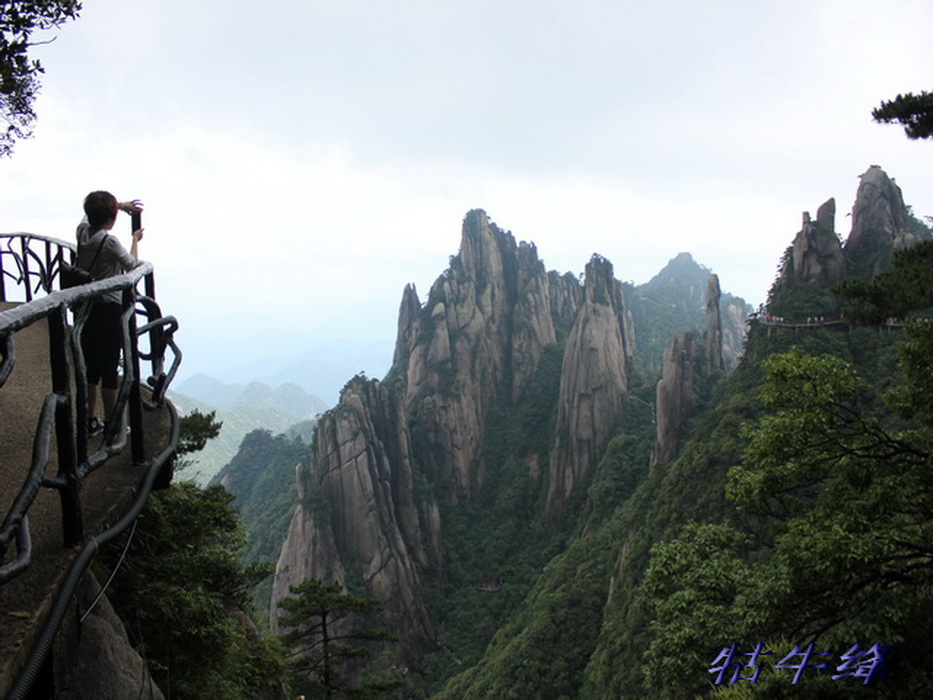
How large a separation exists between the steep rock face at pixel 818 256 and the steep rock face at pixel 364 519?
36335mm

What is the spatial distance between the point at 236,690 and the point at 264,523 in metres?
58.3

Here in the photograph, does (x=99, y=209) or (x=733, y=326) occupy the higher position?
(x=733, y=326)

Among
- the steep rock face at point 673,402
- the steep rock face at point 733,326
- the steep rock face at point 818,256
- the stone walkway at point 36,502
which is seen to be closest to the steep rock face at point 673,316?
the steep rock face at point 733,326

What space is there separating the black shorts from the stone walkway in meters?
0.64

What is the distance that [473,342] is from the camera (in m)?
63.7

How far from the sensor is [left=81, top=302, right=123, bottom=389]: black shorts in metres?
3.99

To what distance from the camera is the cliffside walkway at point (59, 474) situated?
2096mm

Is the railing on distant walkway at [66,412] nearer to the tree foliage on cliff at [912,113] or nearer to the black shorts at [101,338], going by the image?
the black shorts at [101,338]

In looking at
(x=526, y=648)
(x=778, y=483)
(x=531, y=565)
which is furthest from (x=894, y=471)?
(x=531, y=565)

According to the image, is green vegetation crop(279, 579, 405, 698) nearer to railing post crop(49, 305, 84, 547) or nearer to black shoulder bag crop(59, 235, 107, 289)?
black shoulder bag crop(59, 235, 107, 289)

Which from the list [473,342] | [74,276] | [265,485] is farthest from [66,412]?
[265,485]

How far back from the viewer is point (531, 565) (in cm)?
4922

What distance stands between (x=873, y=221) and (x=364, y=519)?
44539mm

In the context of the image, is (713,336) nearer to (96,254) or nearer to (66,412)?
(96,254)
